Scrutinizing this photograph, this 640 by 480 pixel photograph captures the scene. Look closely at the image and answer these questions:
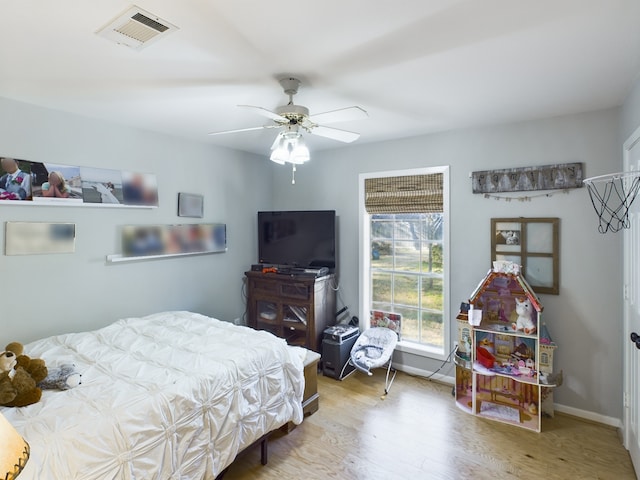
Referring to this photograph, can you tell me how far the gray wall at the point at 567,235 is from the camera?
2.66 meters

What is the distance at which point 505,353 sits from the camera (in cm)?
294

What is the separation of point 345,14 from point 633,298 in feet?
8.27

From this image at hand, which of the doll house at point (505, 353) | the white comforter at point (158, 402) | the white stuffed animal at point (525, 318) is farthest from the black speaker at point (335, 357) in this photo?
the white stuffed animal at point (525, 318)

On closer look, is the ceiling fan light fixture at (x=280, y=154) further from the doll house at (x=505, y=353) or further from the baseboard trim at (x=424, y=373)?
the baseboard trim at (x=424, y=373)

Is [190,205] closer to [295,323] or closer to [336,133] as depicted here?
[295,323]

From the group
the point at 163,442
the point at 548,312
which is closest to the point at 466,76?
the point at 548,312

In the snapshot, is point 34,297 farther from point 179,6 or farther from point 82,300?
point 179,6

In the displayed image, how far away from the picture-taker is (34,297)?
2576 mm

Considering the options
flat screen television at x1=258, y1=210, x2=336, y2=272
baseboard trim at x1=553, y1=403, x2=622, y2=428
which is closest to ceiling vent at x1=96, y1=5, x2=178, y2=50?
flat screen television at x1=258, y1=210, x2=336, y2=272

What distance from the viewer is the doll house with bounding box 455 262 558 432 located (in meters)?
2.69

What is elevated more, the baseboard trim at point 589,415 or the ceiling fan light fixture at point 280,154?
the ceiling fan light fixture at point 280,154

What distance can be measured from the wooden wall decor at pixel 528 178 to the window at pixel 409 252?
1.19 ft

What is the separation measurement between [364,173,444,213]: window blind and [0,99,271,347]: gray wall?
1600 millimetres

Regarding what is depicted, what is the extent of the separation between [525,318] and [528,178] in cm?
119
